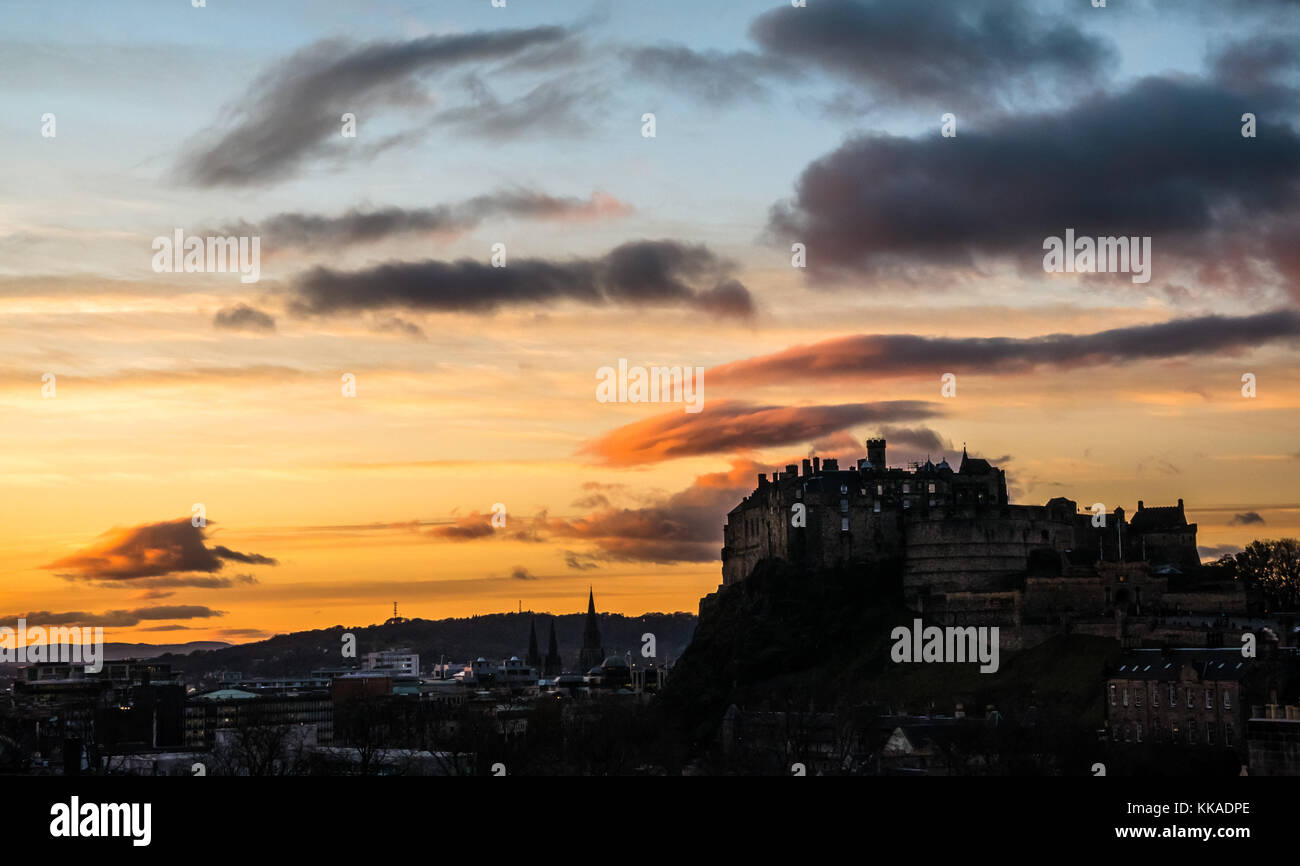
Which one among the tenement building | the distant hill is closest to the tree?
the tenement building

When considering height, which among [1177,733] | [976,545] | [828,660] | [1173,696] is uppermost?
[976,545]

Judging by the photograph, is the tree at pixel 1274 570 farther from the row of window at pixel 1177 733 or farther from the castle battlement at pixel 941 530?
the row of window at pixel 1177 733

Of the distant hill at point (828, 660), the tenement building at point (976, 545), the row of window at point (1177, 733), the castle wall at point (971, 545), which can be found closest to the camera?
the row of window at point (1177, 733)

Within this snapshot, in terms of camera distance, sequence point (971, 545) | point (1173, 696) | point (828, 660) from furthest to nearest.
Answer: point (971, 545), point (828, 660), point (1173, 696)

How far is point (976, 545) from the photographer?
162875 millimetres

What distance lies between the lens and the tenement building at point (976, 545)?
473 ft

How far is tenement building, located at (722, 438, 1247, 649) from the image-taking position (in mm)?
144125

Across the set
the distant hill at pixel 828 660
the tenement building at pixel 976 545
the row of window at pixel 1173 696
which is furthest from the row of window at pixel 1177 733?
the tenement building at pixel 976 545

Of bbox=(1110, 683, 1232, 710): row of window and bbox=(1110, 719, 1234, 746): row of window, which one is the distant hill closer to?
bbox=(1110, 683, 1232, 710): row of window

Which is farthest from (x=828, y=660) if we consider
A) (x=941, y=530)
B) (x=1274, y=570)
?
(x=1274, y=570)

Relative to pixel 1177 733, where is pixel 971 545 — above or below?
above

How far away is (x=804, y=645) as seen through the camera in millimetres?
162500

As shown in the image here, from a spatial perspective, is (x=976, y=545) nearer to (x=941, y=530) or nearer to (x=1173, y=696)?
(x=941, y=530)
